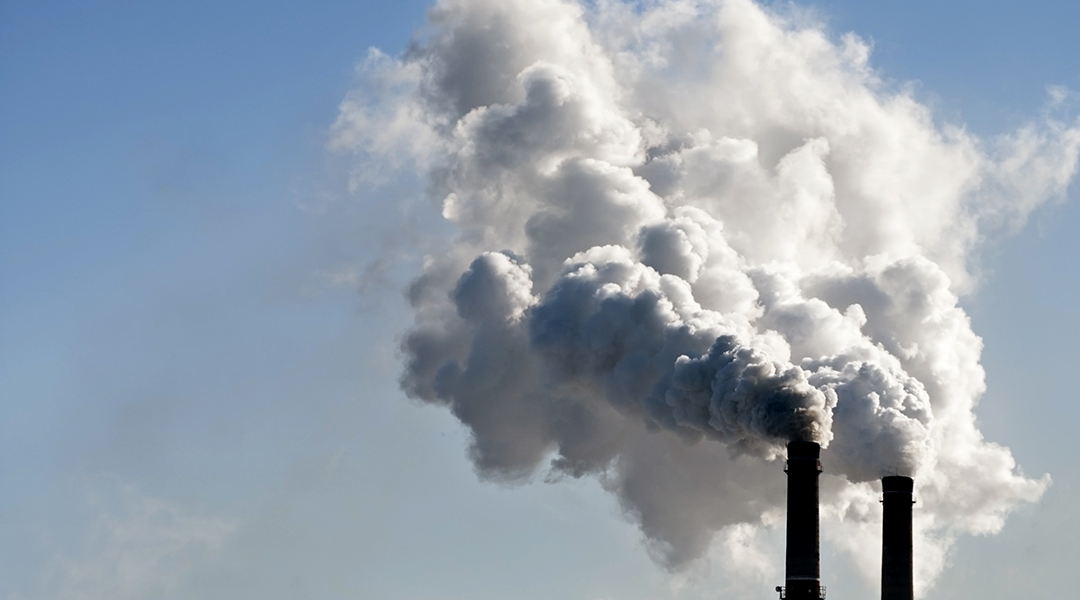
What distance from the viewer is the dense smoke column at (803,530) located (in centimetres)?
7675

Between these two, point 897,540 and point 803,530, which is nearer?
point 803,530

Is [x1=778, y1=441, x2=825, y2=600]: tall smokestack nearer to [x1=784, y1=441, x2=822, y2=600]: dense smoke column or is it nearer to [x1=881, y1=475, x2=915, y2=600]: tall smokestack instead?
[x1=784, y1=441, x2=822, y2=600]: dense smoke column

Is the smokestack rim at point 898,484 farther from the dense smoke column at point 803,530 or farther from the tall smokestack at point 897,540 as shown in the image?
the dense smoke column at point 803,530

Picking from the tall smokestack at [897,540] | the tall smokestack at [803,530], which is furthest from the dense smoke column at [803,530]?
the tall smokestack at [897,540]

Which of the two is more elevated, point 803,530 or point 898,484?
point 898,484

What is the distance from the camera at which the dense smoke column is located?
252 ft

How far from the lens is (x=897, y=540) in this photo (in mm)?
79562

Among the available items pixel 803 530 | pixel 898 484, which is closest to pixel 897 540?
pixel 898 484

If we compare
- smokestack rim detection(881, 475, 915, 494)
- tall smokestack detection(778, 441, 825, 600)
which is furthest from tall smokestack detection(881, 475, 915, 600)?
tall smokestack detection(778, 441, 825, 600)

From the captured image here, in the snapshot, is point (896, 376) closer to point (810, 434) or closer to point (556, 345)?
point (810, 434)

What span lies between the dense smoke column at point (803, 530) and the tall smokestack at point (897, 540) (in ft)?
13.2

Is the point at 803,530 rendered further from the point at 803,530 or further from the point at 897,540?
the point at 897,540

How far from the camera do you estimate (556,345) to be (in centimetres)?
9175

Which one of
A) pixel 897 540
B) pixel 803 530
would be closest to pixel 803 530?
pixel 803 530
